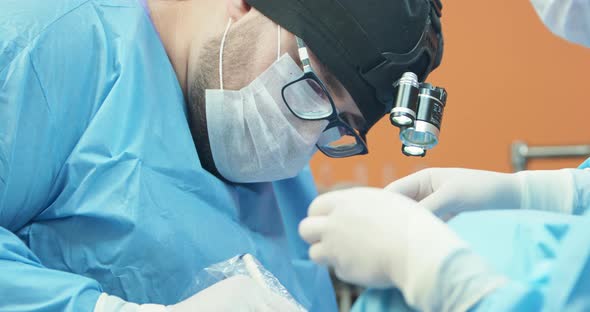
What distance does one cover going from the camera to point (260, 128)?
4.85 ft

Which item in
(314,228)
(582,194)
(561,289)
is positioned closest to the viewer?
(561,289)

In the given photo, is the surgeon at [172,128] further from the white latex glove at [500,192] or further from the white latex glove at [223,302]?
the white latex glove at [500,192]

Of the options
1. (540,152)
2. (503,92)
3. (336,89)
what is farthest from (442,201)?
(503,92)

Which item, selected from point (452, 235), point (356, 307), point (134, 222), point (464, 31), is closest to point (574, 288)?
point (452, 235)

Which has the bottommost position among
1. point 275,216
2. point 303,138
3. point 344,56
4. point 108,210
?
point 275,216

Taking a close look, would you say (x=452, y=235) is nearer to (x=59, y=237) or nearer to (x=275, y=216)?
(x=59, y=237)

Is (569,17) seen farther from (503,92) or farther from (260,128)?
(503,92)

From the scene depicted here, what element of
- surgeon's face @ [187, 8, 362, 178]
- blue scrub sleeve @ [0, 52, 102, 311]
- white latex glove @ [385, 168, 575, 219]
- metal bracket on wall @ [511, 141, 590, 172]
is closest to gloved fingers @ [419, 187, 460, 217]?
white latex glove @ [385, 168, 575, 219]

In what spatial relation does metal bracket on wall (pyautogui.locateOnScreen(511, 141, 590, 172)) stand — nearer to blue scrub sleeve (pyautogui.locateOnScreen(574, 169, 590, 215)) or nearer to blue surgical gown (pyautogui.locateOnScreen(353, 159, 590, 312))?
blue scrub sleeve (pyautogui.locateOnScreen(574, 169, 590, 215))

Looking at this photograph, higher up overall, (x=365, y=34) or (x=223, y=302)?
(x=365, y=34)

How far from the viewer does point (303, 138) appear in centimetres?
150

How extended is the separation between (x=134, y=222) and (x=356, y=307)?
568 mm

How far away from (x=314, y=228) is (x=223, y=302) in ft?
1.27

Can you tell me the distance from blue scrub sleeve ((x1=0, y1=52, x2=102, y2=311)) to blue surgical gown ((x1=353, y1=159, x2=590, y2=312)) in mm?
556
